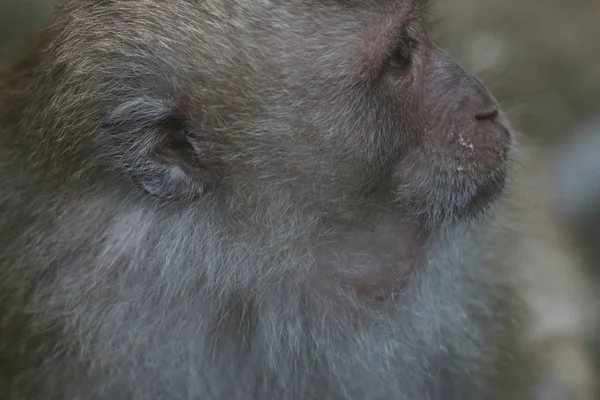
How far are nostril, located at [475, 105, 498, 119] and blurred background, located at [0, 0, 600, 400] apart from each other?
389 mm

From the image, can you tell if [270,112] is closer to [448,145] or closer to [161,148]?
[161,148]

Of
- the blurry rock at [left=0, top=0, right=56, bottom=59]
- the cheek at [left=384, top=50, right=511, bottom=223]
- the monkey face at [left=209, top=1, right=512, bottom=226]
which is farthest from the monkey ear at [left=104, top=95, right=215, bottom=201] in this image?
the blurry rock at [left=0, top=0, right=56, bottom=59]

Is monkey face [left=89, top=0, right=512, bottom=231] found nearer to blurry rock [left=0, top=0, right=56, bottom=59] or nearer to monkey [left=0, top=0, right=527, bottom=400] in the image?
monkey [left=0, top=0, right=527, bottom=400]

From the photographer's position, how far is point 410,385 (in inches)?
70.4

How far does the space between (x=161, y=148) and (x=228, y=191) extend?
5.2 inches

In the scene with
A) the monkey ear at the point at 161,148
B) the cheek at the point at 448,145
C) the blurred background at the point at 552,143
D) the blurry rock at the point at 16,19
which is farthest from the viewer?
the blurred background at the point at 552,143

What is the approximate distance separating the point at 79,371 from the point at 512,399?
106cm

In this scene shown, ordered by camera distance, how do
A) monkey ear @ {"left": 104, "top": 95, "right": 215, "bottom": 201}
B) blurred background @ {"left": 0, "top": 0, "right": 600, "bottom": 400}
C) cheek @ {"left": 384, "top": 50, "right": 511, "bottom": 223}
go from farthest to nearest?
blurred background @ {"left": 0, "top": 0, "right": 600, "bottom": 400}
cheek @ {"left": 384, "top": 50, "right": 511, "bottom": 223}
monkey ear @ {"left": 104, "top": 95, "right": 215, "bottom": 201}

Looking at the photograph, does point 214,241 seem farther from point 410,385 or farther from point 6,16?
point 6,16

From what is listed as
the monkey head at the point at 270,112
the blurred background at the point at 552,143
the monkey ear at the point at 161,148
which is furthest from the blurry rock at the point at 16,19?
the monkey ear at the point at 161,148

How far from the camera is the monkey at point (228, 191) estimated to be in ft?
4.67

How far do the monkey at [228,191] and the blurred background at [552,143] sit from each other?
490 mm

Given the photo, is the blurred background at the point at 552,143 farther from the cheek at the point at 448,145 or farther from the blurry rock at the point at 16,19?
the cheek at the point at 448,145

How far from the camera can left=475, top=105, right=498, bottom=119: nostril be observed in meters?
1.58
